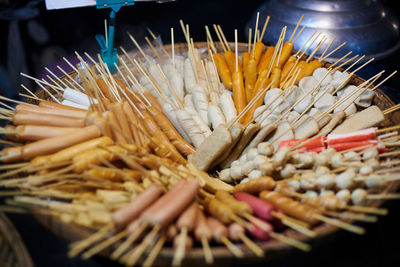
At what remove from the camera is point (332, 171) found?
2.23 m

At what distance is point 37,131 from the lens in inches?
92.1

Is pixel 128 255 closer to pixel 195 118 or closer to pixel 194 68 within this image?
pixel 195 118

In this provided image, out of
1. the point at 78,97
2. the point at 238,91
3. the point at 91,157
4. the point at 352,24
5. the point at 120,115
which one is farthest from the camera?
the point at 352,24

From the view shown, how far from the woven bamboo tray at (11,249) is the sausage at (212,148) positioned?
1.39 metres

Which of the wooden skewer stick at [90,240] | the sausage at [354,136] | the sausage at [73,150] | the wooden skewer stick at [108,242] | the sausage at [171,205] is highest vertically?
the sausage at [73,150]

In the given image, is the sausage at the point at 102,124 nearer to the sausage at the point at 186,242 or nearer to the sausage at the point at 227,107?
the sausage at the point at 186,242

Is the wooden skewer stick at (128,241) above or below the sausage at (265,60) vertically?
below

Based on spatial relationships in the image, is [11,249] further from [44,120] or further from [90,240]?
[44,120]

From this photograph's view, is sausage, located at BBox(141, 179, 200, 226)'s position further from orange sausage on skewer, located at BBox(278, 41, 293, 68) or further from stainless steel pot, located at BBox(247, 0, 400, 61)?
stainless steel pot, located at BBox(247, 0, 400, 61)

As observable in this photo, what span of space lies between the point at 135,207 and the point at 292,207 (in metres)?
0.94

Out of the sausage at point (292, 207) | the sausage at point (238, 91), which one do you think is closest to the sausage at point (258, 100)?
the sausage at point (238, 91)

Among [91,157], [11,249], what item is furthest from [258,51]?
[11,249]

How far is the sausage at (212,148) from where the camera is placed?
8.21ft

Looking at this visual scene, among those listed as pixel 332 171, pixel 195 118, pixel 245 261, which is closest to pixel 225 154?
pixel 195 118
